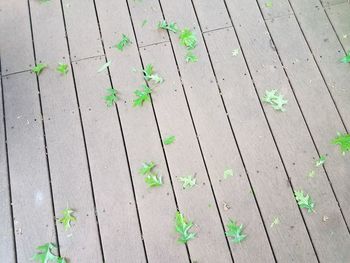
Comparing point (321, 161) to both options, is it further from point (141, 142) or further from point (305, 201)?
point (141, 142)

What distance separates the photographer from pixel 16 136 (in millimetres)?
2117

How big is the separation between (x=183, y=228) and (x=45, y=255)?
663 mm

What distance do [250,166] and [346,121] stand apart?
23.0 inches

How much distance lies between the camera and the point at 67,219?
1933 millimetres

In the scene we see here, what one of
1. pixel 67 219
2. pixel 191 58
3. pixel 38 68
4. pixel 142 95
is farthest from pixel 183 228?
pixel 38 68

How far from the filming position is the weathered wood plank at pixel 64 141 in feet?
6.26

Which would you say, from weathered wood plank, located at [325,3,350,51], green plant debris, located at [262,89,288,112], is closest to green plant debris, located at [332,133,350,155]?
green plant debris, located at [262,89,288,112]

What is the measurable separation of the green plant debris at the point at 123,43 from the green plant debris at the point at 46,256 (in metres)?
1.15

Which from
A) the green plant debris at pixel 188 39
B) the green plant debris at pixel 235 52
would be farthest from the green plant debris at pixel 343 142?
the green plant debris at pixel 188 39

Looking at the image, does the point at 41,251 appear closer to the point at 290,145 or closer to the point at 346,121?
the point at 290,145

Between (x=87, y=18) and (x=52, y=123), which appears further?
(x=87, y=18)

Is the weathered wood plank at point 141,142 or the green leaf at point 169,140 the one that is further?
the green leaf at point 169,140

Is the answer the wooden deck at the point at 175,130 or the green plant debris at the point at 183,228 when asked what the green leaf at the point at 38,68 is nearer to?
the wooden deck at the point at 175,130

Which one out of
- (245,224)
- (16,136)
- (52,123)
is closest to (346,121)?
(245,224)
